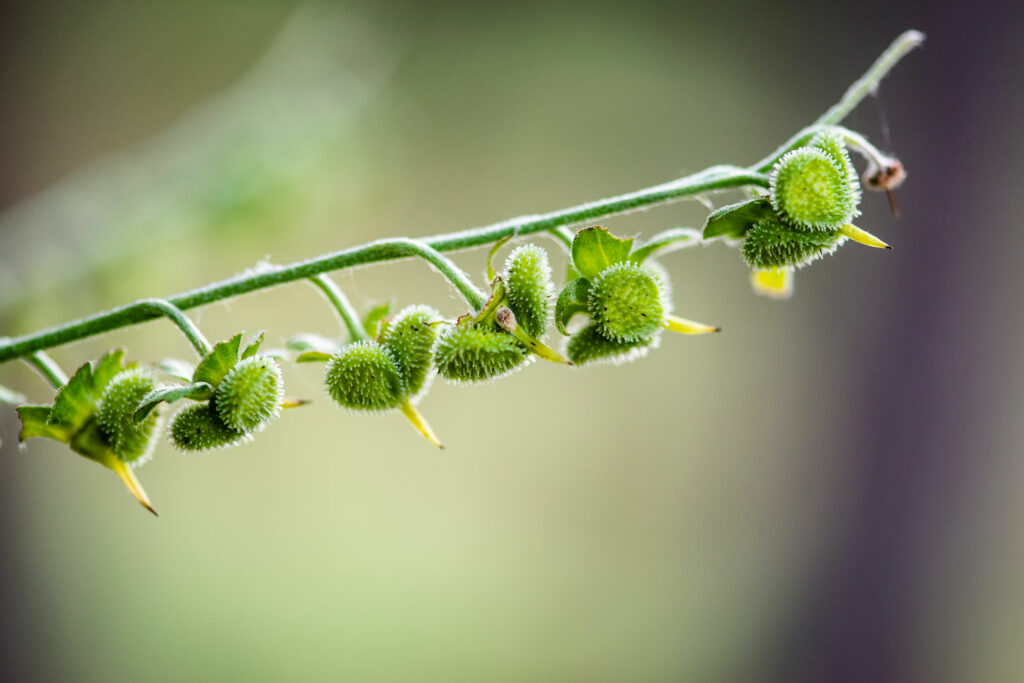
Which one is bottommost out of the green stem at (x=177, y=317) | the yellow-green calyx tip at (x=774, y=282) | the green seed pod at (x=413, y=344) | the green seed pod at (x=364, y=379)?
the green stem at (x=177, y=317)

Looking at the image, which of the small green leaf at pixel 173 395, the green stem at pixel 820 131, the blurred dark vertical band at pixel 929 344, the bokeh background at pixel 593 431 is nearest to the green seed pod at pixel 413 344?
the small green leaf at pixel 173 395

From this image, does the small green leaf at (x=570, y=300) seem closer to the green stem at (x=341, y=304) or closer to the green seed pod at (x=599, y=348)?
the green seed pod at (x=599, y=348)

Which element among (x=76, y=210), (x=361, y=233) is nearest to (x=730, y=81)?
(x=361, y=233)

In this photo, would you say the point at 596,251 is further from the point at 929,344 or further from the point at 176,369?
the point at 929,344

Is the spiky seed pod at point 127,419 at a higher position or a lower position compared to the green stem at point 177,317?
lower

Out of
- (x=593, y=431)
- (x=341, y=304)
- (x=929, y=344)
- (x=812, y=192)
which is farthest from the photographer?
(x=593, y=431)

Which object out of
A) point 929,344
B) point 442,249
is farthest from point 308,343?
point 929,344

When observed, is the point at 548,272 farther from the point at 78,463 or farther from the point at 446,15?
the point at 78,463
